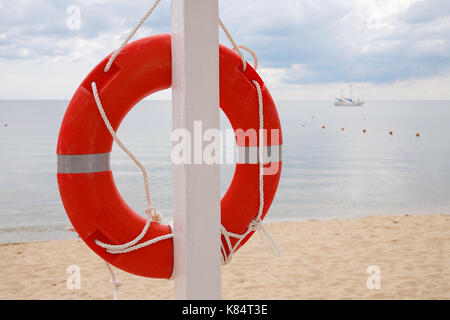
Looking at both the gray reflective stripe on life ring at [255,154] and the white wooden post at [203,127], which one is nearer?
the white wooden post at [203,127]

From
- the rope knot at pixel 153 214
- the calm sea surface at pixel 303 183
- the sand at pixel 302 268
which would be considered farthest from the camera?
the calm sea surface at pixel 303 183

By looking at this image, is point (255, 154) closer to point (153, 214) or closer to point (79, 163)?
point (153, 214)

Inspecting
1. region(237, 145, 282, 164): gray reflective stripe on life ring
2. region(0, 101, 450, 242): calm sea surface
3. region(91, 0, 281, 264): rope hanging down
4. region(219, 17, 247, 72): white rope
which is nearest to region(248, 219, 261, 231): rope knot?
region(91, 0, 281, 264): rope hanging down

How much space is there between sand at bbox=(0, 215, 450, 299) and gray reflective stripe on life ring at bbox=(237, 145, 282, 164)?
3.95ft

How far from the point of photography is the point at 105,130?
4.44 feet

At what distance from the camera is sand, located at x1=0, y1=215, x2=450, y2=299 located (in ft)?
8.40

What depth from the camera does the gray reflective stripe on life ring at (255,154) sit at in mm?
1538

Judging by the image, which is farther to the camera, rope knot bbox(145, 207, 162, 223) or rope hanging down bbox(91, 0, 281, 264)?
rope knot bbox(145, 207, 162, 223)

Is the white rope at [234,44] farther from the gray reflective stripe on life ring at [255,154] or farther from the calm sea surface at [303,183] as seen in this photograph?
the calm sea surface at [303,183]

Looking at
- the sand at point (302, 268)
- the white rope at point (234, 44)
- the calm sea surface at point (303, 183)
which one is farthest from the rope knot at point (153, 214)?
the calm sea surface at point (303, 183)

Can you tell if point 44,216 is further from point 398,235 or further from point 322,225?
point 398,235

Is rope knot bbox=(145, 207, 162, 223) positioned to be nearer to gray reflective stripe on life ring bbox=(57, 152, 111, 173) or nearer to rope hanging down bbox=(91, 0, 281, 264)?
rope hanging down bbox=(91, 0, 281, 264)

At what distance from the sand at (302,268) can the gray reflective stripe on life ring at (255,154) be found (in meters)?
1.20

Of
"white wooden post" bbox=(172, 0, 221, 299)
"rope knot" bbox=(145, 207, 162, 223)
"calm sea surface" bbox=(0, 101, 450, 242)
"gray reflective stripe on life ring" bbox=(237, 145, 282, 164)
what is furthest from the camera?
"calm sea surface" bbox=(0, 101, 450, 242)
